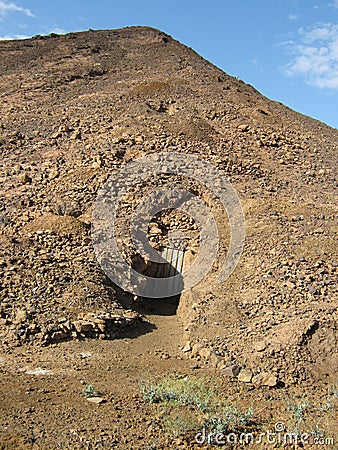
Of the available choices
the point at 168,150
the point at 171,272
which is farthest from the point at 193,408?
the point at 168,150

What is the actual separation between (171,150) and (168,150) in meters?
0.08

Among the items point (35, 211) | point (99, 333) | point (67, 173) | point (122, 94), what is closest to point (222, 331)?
point (99, 333)

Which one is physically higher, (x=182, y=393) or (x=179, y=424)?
(x=182, y=393)

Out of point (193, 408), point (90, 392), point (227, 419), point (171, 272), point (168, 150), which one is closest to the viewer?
point (227, 419)

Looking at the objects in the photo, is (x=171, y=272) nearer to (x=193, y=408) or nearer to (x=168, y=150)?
(x=168, y=150)

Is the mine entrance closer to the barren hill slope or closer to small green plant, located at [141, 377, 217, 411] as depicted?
the barren hill slope

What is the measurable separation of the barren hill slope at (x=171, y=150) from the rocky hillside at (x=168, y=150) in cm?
3

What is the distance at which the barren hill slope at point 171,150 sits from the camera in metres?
7.57

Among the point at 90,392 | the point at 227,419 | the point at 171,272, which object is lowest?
the point at 90,392

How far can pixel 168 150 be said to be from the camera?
→ 41.5ft

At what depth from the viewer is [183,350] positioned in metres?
7.59

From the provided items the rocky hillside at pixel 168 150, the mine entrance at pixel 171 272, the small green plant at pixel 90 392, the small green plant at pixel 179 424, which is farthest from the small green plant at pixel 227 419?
the mine entrance at pixel 171 272

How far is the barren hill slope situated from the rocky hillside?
3cm

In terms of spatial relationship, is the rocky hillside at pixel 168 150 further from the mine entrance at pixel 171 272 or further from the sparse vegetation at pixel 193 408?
the mine entrance at pixel 171 272
